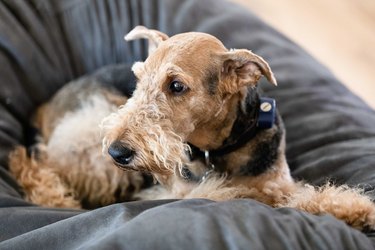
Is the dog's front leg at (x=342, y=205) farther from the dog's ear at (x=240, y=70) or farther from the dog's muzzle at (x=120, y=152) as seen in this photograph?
the dog's muzzle at (x=120, y=152)

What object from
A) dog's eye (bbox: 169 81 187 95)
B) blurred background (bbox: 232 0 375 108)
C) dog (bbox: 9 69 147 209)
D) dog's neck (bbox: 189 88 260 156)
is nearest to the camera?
dog's eye (bbox: 169 81 187 95)

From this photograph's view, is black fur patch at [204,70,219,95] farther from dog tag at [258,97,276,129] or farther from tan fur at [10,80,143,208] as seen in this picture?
tan fur at [10,80,143,208]

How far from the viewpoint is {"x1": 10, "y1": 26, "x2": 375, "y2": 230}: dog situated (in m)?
1.40

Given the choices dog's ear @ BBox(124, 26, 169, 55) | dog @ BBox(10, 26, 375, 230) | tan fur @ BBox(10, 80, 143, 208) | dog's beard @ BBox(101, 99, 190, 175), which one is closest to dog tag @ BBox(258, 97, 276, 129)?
dog @ BBox(10, 26, 375, 230)

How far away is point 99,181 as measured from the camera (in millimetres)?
2037

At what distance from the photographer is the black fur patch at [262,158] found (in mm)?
1678

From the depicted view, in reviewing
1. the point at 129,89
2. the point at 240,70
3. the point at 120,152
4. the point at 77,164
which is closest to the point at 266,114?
the point at 240,70

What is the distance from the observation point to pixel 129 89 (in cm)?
212

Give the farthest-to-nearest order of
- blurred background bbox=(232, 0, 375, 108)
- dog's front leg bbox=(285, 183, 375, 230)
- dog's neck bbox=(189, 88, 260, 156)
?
1. blurred background bbox=(232, 0, 375, 108)
2. dog's neck bbox=(189, 88, 260, 156)
3. dog's front leg bbox=(285, 183, 375, 230)

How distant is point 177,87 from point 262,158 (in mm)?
446

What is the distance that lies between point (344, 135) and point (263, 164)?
0.49m

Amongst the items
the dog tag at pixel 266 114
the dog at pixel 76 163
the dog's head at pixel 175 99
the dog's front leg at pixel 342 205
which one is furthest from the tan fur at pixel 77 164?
the dog's front leg at pixel 342 205

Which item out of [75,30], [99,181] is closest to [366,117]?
[99,181]

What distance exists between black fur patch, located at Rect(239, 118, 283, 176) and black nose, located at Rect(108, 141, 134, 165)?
498 mm
